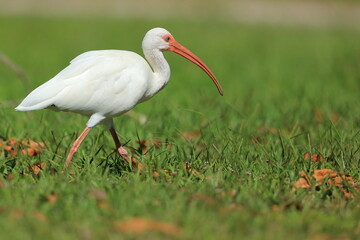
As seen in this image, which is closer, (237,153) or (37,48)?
(237,153)

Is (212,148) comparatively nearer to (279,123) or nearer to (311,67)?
(279,123)

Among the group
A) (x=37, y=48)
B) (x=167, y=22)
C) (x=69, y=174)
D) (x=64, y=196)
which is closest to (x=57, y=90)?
(x=69, y=174)

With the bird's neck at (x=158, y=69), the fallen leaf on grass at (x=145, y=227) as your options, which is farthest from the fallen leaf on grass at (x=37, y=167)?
the fallen leaf on grass at (x=145, y=227)

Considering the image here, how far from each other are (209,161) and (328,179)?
0.88 meters

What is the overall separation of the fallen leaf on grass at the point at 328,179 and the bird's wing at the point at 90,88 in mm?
1257

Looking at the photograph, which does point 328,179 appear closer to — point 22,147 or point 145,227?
point 145,227

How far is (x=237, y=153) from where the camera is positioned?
5426 mm

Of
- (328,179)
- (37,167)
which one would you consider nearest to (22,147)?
(37,167)

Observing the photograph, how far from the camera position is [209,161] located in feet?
17.6

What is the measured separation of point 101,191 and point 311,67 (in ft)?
28.4

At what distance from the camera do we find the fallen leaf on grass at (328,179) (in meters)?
4.75

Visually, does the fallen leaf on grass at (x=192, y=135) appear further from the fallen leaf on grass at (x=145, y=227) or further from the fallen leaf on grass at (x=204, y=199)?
the fallen leaf on grass at (x=145, y=227)

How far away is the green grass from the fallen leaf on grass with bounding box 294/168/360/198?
7 cm

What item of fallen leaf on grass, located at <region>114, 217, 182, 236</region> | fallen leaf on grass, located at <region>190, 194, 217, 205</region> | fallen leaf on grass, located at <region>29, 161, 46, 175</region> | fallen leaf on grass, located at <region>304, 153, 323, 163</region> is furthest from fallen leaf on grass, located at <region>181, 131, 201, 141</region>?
fallen leaf on grass, located at <region>114, 217, 182, 236</region>
